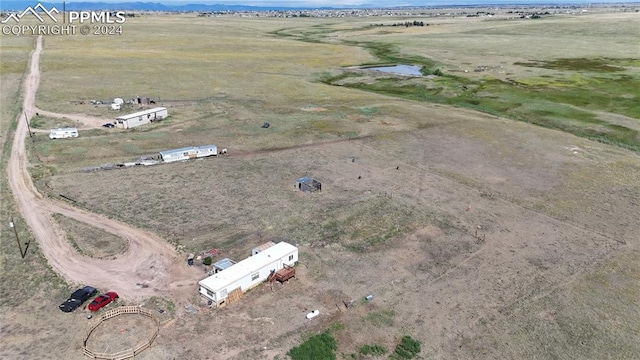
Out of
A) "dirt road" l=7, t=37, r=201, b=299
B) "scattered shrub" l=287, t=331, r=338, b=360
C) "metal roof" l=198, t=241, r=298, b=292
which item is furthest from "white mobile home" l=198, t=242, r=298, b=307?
"scattered shrub" l=287, t=331, r=338, b=360

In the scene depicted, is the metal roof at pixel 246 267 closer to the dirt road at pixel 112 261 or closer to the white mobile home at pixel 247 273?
the white mobile home at pixel 247 273

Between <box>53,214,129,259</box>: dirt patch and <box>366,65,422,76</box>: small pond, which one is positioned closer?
<box>53,214,129,259</box>: dirt patch

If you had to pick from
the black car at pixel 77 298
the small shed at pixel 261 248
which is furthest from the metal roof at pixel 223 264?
the black car at pixel 77 298

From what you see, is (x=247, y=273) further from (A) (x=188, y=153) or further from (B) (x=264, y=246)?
(A) (x=188, y=153)

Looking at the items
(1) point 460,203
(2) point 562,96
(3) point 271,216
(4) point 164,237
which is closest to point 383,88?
(2) point 562,96

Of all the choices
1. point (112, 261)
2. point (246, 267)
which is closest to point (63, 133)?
point (112, 261)

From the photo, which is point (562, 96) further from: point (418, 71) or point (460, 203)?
point (460, 203)

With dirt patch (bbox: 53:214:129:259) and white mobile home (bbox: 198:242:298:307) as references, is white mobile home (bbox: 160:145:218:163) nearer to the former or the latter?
dirt patch (bbox: 53:214:129:259)

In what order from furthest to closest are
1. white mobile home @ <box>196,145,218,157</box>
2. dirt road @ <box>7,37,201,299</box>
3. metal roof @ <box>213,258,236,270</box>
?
1. white mobile home @ <box>196,145,218,157</box>
2. metal roof @ <box>213,258,236,270</box>
3. dirt road @ <box>7,37,201,299</box>
